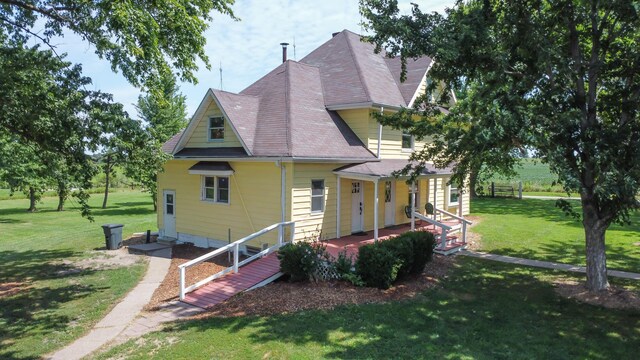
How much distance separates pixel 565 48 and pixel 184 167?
14.7m

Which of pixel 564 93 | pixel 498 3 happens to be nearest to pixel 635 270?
pixel 564 93

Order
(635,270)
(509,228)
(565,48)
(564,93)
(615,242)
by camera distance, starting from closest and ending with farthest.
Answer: (564,93) → (565,48) → (635,270) → (615,242) → (509,228)

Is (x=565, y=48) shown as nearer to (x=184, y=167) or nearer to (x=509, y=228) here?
(x=509, y=228)

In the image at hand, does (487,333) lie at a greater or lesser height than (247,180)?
lesser

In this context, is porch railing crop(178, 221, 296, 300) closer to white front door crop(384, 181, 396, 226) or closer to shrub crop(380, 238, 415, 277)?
shrub crop(380, 238, 415, 277)

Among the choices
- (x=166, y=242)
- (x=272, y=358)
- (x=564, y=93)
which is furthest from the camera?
(x=166, y=242)

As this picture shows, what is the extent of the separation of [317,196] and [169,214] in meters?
7.74

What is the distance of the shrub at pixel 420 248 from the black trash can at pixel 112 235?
41.1ft

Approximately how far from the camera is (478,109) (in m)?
9.65

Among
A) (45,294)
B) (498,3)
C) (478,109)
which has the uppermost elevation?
(498,3)

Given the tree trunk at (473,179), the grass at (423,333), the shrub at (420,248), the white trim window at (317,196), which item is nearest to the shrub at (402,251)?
the shrub at (420,248)

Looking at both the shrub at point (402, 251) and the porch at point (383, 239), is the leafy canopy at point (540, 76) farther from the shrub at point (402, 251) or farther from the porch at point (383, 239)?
the porch at point (383, 239)

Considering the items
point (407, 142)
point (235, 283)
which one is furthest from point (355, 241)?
point (407, 142)

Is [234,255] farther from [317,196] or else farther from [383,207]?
[383,207]
